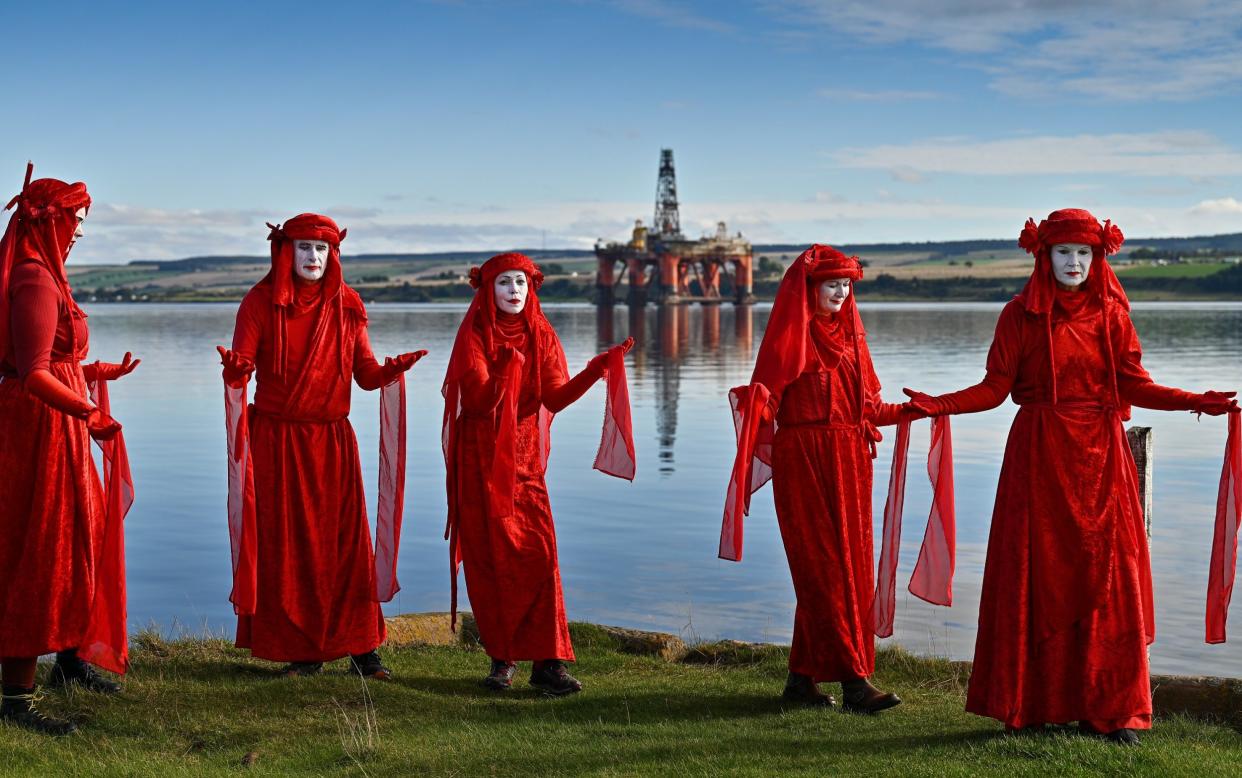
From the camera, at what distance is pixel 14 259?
7.32m

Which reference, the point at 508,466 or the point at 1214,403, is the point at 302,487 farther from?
the point at 1214,403

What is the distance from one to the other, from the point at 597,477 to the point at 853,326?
1290cm

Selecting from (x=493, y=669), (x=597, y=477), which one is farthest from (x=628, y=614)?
(x=597, y=477)

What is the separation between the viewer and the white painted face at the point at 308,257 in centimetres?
810

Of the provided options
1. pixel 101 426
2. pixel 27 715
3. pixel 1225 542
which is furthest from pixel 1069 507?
pixel 27 715

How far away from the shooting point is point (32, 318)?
7156 mm

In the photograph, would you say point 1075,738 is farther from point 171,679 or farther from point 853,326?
point 171,679

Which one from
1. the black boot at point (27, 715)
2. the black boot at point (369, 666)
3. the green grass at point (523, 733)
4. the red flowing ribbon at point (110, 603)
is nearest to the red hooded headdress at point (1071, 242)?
the green grass at point (523, 733)

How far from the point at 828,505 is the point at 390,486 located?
246cm

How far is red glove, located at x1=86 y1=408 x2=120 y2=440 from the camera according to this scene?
7175mm

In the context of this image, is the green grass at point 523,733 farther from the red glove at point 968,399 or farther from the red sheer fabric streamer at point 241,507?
the red glove at point 968,399

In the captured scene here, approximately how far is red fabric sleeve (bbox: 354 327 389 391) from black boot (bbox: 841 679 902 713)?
281 cm

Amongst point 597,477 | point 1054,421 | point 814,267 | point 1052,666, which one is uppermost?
point 814,267

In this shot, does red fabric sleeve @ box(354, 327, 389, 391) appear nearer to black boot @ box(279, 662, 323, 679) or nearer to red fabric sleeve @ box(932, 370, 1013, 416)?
black boot @ box(279, 662, 323, 679)
